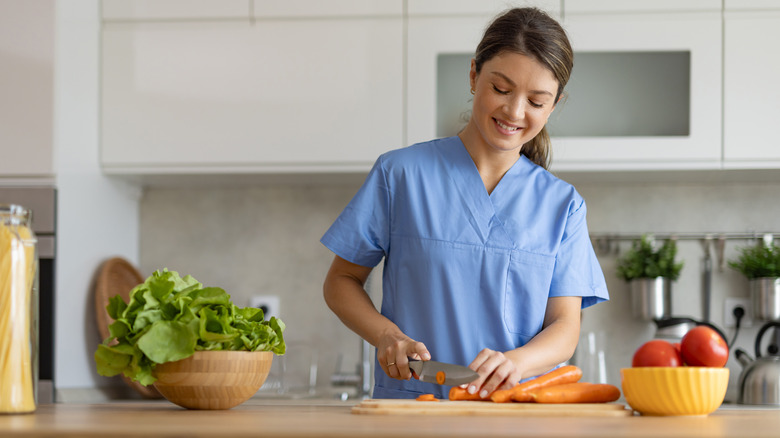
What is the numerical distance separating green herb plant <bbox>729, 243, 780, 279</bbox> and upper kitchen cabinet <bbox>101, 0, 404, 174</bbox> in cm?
110

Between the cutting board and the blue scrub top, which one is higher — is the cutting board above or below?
below

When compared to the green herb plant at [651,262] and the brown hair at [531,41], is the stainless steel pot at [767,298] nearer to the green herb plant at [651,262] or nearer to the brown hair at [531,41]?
the green herb plant at [651,262]

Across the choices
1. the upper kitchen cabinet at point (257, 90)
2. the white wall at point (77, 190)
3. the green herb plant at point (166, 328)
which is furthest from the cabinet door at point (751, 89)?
the white wall at point (77, 190)

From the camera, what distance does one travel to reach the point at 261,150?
231cm

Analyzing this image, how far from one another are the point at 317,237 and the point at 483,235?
1304mm

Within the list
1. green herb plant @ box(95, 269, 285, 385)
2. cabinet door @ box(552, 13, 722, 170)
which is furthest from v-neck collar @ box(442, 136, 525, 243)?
cabinet door @ box(552, 13, 722, 170)

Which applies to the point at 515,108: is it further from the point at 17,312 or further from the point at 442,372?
the point at 17,312

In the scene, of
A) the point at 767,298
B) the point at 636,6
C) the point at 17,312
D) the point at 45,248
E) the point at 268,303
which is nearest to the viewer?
the point at 17,312

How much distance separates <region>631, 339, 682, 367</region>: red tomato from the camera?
1063 millimetres

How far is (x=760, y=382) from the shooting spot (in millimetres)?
2225

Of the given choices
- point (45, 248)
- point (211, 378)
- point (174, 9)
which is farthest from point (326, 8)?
point (211, 378)

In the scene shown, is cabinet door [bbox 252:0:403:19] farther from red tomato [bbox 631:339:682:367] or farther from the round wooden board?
red tomato [bbox 631:339:682:367]

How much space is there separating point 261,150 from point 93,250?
0.55 m

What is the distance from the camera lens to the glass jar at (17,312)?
99 cm
